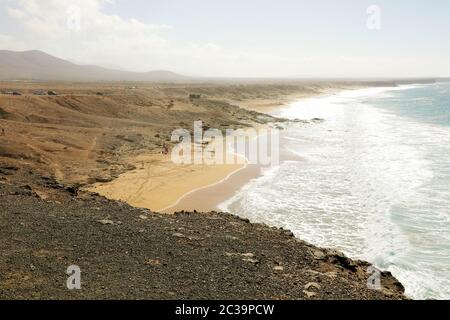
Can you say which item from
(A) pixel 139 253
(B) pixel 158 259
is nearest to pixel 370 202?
(B) pixel 158 259

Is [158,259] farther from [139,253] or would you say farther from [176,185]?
[176,185]

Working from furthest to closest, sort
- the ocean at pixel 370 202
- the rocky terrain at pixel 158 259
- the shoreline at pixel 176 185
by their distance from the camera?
the shoreline at pixel 176 185 < the ocean at pixel 370 202 < the rocky terrain at pixel 158 259

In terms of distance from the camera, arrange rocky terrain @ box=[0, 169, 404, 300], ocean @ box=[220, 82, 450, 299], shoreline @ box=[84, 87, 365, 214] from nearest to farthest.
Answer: rocky terrain @ box=[0, 169, 404, 300], ocean @ box=[220, 82, 450, 299], shoreline @ box=[84, 87, 365, 214]

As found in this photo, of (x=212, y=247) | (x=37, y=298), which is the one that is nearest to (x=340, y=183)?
(x=212, y=247)

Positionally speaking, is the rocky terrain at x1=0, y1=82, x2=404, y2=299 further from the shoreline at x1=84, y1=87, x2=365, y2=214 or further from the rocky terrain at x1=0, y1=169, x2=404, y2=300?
the shoreline at x1=84, y1=87, x2=365, y2=214

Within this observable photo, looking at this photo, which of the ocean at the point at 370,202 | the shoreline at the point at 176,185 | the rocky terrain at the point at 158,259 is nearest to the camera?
the rocky terrain at the point at 158,259

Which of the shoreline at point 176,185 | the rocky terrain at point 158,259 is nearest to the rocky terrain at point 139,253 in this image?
the rocky terrain at point 158,259

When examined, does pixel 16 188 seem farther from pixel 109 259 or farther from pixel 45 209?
pixel 109 259

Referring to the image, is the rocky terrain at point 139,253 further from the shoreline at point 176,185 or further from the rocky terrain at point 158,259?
the shoreline at point 176,185

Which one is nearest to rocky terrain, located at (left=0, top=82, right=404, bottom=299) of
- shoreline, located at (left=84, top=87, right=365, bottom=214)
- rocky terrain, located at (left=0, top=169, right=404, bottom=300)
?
rocky terrain, located at (left=0, top=169, right=404, bottom=300)
